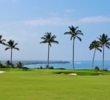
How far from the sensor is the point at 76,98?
15.4m

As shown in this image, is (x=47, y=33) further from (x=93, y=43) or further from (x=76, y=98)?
(x=76, y=98)

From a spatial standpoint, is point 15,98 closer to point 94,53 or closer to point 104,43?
point 104,43

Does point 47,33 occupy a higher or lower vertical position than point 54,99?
higher

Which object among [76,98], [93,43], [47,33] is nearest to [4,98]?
[76,98]

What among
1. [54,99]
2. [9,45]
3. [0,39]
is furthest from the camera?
[9,45]

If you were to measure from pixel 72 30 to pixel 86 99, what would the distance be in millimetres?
81863

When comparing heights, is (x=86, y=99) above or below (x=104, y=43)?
below

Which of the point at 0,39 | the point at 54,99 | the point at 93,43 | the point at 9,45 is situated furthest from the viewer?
the point at 93,43

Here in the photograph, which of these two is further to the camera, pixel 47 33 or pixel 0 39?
pixel 47 33

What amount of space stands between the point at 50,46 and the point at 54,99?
8708 cm

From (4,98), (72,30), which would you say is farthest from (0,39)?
(4,98)

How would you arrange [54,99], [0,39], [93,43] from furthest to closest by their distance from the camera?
[93,43] < [0,39] < [54,99]

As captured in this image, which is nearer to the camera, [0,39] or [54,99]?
[54,99]

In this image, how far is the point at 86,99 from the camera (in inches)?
596
